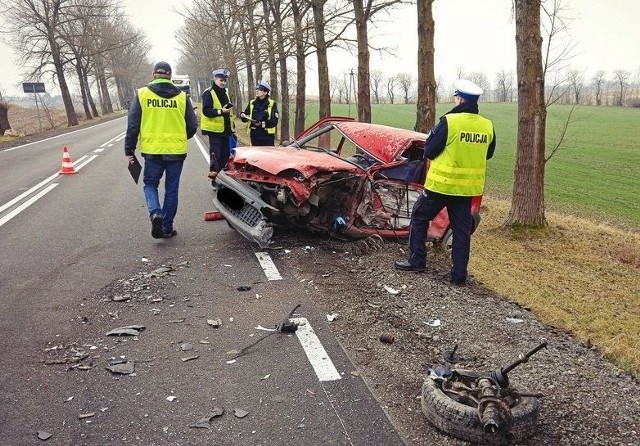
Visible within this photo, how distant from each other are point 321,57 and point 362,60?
7.47 ft

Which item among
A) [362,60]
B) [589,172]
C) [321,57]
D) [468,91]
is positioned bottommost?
[589,172]

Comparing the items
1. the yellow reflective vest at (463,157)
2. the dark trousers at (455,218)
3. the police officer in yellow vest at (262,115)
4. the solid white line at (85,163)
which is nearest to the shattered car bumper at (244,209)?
the dark trousers at (455,218)

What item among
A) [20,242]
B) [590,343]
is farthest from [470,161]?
[20,242]

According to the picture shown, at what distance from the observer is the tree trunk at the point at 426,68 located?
32.3 ft

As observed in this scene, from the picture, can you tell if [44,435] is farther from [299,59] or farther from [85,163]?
[299,59]

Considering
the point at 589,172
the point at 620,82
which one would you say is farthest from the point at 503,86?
the point at 589,172

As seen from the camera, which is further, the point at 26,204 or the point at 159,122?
the point at 26,204

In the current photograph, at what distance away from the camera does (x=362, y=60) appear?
1356 cm

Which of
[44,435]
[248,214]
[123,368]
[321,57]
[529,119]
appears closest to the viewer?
[44,435]

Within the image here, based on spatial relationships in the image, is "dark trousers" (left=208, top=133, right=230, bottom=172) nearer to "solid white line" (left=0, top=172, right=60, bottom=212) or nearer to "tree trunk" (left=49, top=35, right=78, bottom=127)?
"solid white line" (left=0, top=172, right=60, bottom=212)

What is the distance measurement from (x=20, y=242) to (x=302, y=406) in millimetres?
4765

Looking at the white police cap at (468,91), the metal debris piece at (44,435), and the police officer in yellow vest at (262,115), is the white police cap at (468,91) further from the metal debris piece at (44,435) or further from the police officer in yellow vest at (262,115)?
the police officer in yellow vest at (262,115)

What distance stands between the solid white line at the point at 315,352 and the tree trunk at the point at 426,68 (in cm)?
716

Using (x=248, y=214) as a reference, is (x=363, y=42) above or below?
above
